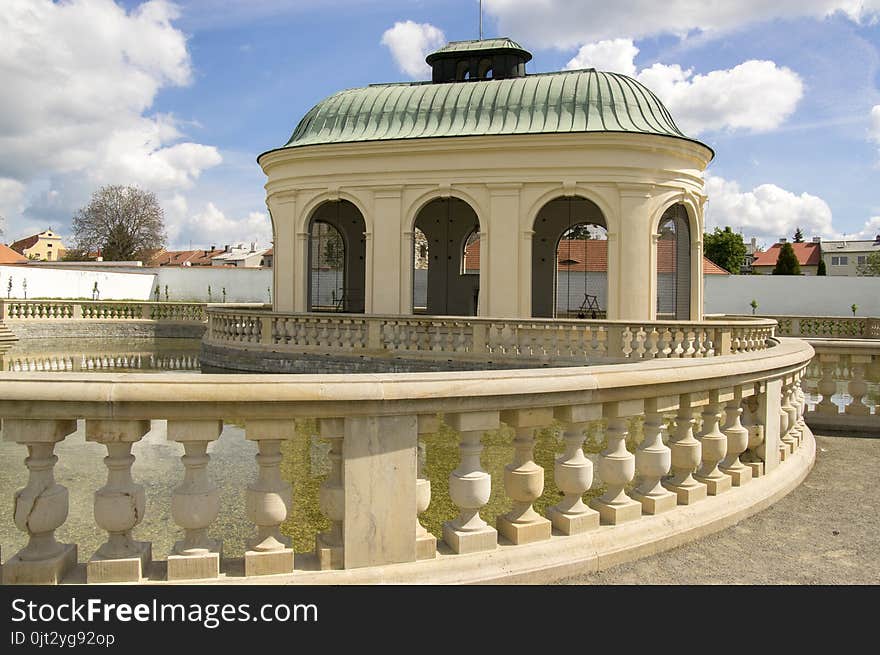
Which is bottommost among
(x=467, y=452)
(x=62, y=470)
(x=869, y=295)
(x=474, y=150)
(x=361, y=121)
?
(x=62, y=470)

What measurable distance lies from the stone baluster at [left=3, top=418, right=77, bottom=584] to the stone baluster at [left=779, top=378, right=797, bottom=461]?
4.62 metres

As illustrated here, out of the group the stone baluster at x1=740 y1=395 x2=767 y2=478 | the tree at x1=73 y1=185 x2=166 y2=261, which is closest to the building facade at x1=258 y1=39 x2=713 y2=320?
the stone baluster at x1=740 y1=395 x2=767 y2=478

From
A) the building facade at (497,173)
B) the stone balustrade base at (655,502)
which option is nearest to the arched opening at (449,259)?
the building facade at (497,173)

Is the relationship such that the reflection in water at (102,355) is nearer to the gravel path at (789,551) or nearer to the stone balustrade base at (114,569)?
the stone balustrade base at (114,569)

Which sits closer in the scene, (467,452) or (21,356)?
(467,452)

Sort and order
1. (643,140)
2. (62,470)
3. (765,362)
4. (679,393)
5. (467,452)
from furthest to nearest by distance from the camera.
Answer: (643,140) < (62,470) < (765,362) < (679,393) < (467,452)

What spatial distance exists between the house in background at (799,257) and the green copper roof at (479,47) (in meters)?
74.3

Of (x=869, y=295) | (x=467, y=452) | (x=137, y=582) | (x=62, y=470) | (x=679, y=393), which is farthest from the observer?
(x=869, y=295)

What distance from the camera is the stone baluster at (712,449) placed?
4273 millimetres

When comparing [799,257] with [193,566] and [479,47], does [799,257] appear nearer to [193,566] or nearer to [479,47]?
[479,47]

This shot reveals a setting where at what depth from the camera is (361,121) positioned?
20.6m

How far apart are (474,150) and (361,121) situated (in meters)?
3.80
